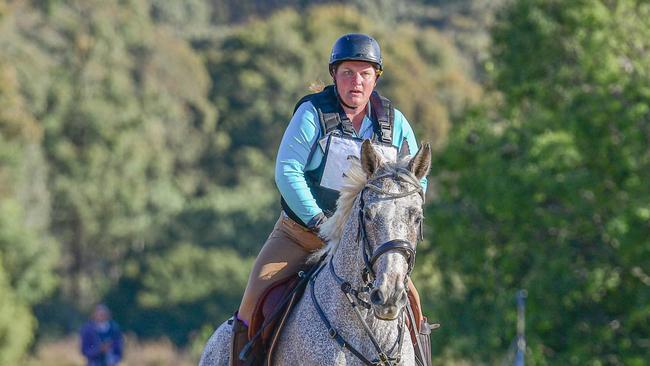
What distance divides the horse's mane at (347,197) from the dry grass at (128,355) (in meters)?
38.5

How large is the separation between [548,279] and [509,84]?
876 centimetres

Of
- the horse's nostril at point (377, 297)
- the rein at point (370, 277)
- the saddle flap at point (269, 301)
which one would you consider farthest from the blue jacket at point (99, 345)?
the horse's nostril at point (377, 297)

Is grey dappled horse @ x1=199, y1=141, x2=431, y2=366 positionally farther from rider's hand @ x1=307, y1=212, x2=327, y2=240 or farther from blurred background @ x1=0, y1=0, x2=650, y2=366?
blurred background @ x1=0, y1=0, x2=650, y2=366

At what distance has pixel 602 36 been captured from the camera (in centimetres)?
3281

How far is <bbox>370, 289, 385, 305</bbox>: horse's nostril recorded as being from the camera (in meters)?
6.48

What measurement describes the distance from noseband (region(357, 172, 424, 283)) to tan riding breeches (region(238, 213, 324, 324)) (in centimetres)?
97

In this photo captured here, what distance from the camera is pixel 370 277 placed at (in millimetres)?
6879

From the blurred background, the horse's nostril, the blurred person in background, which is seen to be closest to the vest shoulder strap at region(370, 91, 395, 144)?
the horse's nostril

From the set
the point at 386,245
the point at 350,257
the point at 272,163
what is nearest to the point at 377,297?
the point at 386,245

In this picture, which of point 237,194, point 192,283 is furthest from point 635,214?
point 237,194

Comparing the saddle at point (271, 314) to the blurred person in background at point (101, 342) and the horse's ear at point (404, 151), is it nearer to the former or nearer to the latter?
the horse's ear at point (404, 151)

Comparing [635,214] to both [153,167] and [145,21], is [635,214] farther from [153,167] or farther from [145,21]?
[145,21]

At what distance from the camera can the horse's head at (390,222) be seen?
6.50 meters

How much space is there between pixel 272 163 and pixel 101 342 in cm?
4503
